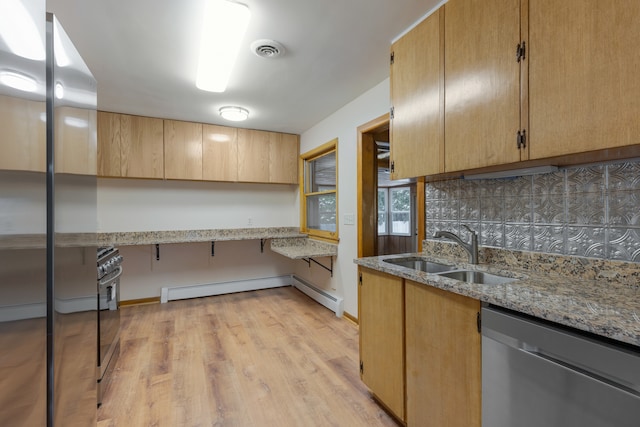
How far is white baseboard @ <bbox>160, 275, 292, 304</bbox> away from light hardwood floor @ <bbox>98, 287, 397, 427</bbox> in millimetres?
400

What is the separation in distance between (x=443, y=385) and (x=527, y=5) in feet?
5.54

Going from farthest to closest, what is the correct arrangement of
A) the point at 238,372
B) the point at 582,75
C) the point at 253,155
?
the point at 253,155 → the point at 238,372 → the point at 582,75

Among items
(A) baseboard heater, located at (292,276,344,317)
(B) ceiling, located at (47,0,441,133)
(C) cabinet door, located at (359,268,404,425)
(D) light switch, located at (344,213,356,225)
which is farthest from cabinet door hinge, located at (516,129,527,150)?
(A) baseboard heater, located at (292,276,344,317)

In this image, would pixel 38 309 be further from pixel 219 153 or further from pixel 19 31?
pixel 219 153

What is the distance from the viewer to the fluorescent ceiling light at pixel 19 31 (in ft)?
1.75

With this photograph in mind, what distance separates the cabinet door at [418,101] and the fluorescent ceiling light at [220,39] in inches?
40.0

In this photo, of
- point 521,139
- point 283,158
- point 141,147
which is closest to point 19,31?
point 521,139

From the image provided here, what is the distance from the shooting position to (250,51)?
6.70 ft

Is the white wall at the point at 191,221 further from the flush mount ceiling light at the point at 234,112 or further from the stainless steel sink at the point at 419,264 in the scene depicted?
the stainless steel sink at the point at 419,264

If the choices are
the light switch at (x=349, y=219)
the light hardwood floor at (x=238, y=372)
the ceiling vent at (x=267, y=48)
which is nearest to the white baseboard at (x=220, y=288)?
the light hardwood floor at (x=238, y=372)

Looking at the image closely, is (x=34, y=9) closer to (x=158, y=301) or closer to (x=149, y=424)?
(x=149, y=424)

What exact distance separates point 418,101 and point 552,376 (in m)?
1.47

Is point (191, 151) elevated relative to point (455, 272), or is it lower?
elevated

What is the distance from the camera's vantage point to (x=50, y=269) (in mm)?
708
